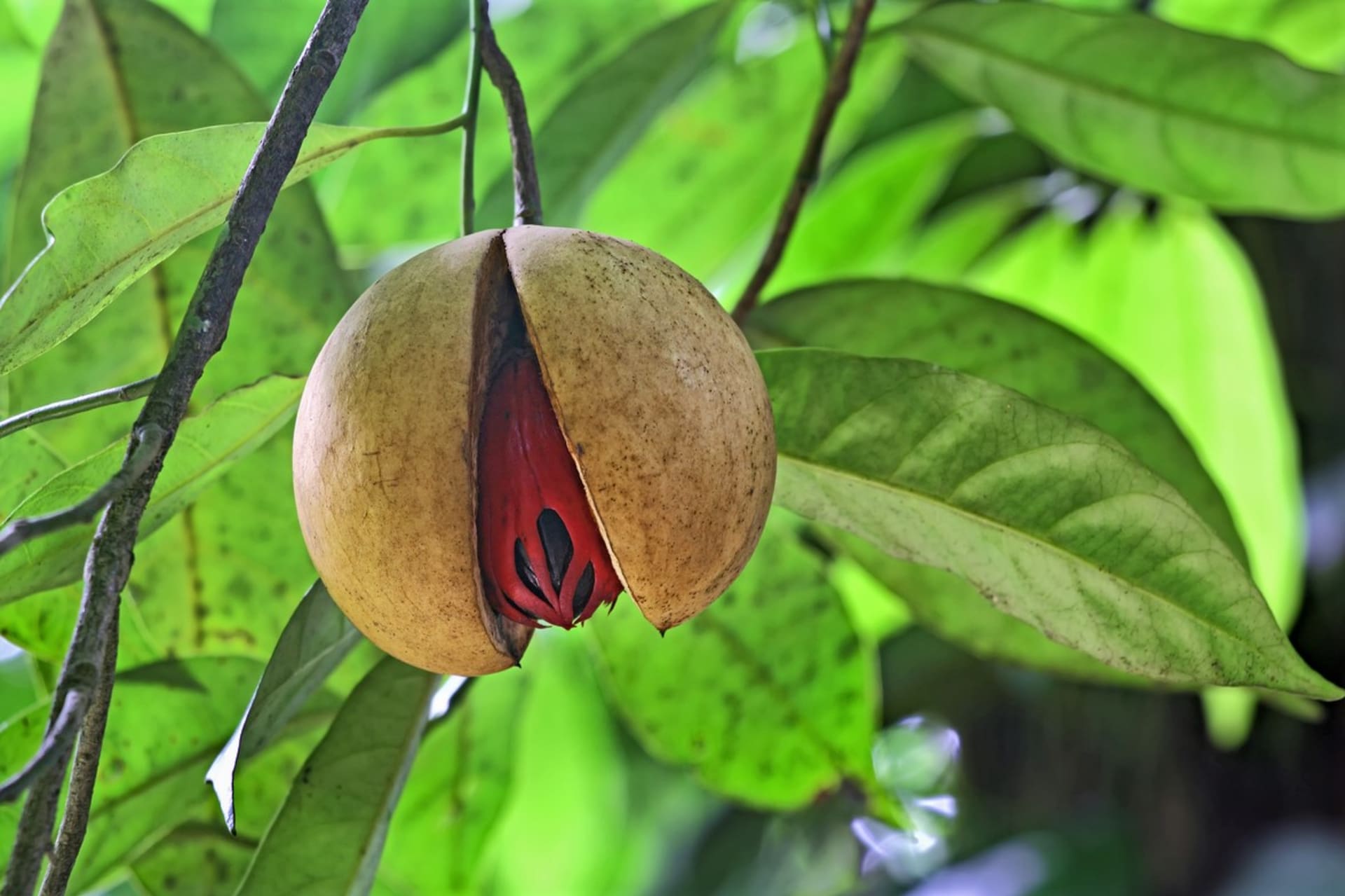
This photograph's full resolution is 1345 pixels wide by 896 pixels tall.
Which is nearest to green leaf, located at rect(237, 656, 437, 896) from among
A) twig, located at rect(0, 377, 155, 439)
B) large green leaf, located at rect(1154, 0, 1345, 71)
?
twig, located at rect(0, 377, 155, 439)

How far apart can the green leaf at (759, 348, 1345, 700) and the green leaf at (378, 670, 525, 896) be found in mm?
420

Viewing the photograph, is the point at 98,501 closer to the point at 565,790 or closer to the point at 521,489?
the point at 521,489

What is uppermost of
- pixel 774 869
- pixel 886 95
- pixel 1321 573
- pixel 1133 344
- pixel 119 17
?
pixel 119 17

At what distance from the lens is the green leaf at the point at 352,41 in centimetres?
105

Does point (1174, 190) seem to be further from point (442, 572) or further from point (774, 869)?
point (774, 869)

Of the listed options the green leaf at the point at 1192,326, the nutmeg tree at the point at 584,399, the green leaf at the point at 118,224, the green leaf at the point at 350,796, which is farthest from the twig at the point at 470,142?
the green leaf at the point at 1192,326

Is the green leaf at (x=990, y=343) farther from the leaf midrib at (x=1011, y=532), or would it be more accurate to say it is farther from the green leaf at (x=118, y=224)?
the green leaf at (x=118, y=224)

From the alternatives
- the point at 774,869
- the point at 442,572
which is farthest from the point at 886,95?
the point at 774,869

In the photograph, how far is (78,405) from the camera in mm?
547

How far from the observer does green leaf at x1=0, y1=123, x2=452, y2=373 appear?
0.54 m

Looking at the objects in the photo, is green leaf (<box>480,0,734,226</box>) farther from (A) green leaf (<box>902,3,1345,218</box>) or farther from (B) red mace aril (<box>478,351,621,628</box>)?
(B) red mace aril (<box>478,351,621,628</box>)

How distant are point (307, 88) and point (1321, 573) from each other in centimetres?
141

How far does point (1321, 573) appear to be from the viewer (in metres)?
1.57

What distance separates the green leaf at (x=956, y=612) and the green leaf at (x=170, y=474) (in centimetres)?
40
